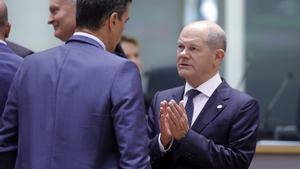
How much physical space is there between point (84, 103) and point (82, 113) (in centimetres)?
4

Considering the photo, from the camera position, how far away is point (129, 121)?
9.30 feet

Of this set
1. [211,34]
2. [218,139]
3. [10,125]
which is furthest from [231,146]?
[10,125]

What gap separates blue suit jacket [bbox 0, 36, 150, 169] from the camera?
112 inches

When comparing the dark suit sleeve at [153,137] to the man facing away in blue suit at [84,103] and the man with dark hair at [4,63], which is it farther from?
the man with dark hair at [4,63]

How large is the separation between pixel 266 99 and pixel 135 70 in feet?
19.7

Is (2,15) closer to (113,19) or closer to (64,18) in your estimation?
(64,18)

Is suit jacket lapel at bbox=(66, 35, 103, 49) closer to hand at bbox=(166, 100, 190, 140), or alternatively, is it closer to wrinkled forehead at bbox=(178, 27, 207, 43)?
hand at bbox=(166, 100, 190, 140)

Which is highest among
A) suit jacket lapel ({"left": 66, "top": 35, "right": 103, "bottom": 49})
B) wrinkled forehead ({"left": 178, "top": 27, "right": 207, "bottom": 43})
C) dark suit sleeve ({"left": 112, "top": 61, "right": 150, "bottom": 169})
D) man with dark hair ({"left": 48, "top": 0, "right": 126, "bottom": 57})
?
suit jacket lapel ({"left": 66, "top": 35, "right": 103, "bottom": 49})

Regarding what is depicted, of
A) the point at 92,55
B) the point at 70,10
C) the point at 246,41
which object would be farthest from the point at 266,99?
the point at 92,55

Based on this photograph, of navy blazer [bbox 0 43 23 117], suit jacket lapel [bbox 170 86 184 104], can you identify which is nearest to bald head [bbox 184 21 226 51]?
suit jacket lapel [bbox 170 86 184 104]

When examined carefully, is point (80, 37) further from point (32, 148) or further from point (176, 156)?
point (176, 156)

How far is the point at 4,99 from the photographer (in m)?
3.29

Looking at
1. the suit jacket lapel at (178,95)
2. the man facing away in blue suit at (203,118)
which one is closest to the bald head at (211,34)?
the man facing away in blue suit at (203,118)

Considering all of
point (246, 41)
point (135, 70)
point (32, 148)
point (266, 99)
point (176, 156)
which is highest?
point (135, 70)
